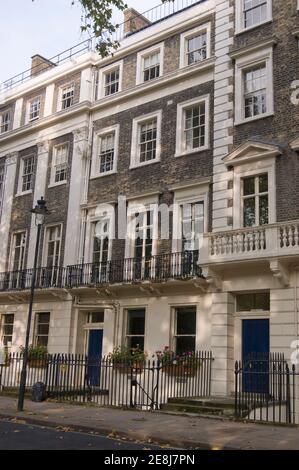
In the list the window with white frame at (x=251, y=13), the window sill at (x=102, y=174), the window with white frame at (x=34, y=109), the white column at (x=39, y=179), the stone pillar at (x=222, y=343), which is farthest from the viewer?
the window with white frame at (x=34, y=109)

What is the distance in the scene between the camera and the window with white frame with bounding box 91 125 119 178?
950 inches

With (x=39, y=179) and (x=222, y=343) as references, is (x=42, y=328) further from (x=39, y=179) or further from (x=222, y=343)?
(x=222, y=343)

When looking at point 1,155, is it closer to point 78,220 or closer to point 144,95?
point 78,220

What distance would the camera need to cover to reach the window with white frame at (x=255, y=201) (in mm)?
18109

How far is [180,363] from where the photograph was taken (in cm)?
1838

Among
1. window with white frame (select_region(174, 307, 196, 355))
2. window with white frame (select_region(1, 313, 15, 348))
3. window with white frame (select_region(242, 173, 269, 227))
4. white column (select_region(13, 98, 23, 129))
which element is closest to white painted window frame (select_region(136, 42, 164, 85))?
window with white frame (select_region(242, 173, 269, 227))

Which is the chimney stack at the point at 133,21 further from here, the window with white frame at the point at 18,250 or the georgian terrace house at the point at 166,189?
the window with white frame at the point at 18,250

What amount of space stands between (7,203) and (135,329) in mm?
10702

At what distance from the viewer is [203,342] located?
1870 cm

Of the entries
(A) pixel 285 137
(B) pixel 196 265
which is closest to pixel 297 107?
(A) pixel 285 137

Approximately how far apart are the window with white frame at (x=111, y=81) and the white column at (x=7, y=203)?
20.6 feet

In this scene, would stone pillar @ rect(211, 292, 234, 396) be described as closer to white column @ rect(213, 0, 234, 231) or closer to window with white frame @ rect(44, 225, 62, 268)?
white column @ rect(213, 0, 234, 231)

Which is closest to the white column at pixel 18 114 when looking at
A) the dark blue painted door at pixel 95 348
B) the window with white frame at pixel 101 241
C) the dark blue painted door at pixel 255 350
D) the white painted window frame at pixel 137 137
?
the white painted window frame at pixel 137 137
